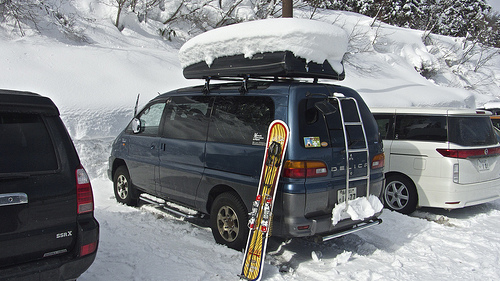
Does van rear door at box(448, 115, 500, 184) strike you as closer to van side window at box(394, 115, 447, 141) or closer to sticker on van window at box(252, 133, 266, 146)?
van side window at box(394, 115, 447, 141)

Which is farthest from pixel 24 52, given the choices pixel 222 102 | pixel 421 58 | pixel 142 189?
pixel 421 58

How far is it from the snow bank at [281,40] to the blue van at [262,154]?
1.19 ft

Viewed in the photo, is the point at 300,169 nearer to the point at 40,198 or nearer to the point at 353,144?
the point at 353,144

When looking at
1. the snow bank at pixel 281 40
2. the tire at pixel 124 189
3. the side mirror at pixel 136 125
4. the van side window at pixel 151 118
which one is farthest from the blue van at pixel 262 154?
the tire at pixel 124 189

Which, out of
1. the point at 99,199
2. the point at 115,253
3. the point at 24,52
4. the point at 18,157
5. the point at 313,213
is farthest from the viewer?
the point at 24,52

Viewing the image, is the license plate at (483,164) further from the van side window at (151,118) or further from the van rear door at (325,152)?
the van side window at (151,118)

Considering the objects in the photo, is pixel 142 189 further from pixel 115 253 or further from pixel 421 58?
pixel 421 58

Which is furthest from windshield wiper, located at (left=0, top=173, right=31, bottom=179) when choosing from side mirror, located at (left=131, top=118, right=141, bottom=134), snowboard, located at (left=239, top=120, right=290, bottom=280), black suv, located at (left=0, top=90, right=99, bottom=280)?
side mirror, located at (left=131, top=118, right=141, bottom=134)

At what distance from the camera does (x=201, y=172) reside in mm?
4863

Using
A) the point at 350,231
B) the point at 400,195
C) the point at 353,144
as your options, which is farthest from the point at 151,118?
the point at 400,195

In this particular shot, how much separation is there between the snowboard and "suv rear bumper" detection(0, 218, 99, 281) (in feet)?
4.88

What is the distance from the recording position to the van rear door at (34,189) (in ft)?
8.68

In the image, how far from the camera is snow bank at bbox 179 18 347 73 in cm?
435

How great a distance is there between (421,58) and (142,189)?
2323 cm
